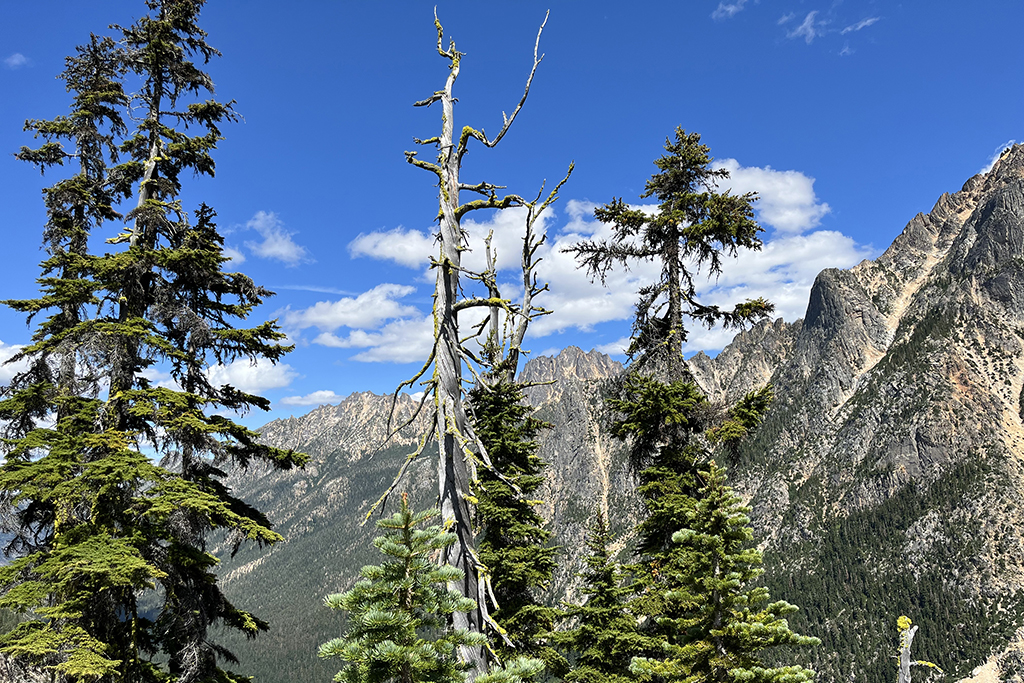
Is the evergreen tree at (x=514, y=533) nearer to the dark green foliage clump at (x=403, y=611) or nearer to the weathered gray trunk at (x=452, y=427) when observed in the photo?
the weathered gray trunk at (x=452, y=427)

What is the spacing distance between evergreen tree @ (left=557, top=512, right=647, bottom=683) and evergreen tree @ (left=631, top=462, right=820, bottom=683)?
159 inches

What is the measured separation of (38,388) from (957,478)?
865 ft

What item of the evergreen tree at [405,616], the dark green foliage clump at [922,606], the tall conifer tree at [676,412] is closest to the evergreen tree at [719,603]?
the tall conifer tree at [676,412]

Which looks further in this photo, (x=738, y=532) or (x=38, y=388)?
(x=38, y=388)

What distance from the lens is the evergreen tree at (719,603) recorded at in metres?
10.4

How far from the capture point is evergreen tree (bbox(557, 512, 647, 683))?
14984 millimetres

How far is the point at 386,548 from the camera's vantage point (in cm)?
457

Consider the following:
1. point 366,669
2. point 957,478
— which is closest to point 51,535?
point 366,669

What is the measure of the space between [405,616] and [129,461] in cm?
891

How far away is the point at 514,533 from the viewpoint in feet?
45.4

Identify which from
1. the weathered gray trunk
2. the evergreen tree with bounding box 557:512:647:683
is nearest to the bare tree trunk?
the weathered gray trunk

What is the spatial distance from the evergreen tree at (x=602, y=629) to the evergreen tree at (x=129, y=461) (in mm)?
9041

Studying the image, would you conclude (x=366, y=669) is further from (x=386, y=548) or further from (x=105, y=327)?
(x=105, y=327)

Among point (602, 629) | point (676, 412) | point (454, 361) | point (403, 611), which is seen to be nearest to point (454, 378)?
point (454, 361)
